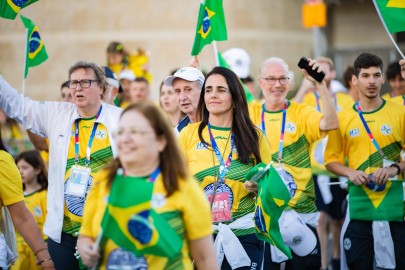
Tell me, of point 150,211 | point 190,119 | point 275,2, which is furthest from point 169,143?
point 275,2

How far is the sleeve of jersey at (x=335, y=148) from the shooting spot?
9.40 m

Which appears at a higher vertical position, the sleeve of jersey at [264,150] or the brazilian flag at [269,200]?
the sleeve of jersey at [264,150]

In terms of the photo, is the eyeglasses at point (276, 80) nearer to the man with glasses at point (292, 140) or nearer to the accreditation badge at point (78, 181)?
the man with glasses at point (292, 140)

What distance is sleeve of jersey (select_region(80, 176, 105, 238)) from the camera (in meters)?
5.76

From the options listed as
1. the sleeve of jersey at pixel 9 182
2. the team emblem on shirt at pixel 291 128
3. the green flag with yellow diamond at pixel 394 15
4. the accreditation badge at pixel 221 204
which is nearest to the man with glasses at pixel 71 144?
the sleeve of jersey at pixel 9 182

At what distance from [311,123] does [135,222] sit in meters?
4.07

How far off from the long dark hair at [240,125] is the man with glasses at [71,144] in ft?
3.12

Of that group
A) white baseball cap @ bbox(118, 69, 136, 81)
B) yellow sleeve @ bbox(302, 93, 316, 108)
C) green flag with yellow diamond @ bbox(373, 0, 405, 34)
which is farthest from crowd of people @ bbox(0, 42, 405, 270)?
white baseball cap @ bbox(118, 69, 136, 81)

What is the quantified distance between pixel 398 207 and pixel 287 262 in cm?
131

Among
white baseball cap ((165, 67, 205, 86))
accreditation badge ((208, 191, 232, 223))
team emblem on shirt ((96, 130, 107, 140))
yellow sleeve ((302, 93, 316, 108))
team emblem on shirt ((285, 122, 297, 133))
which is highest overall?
white baseball cap ((165, 67, 205, 86))

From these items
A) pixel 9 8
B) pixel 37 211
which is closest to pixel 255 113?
pixel 9 8

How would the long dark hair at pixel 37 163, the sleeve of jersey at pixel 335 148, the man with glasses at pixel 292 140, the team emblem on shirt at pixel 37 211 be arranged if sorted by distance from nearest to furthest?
the man with glasses at pixel 292 140 < the sleeve of jersey at pixel 335 148 < the team emblem on shirt at pixel 37 211 < the long dark hair at pixel 37 163

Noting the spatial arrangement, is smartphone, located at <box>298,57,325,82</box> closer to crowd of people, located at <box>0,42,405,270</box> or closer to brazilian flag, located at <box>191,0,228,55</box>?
crowd of people, located at <box>0,42,405,270</box>

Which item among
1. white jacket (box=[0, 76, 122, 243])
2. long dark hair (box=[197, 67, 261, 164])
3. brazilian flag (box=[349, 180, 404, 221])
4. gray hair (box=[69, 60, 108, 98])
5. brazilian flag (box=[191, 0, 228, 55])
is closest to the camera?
long dark hair (box=[197, 67, 261, 164])
